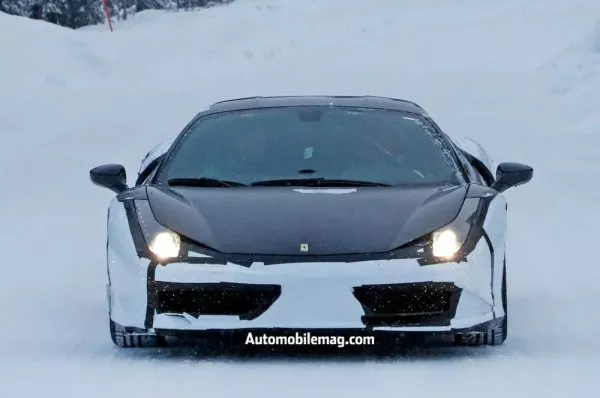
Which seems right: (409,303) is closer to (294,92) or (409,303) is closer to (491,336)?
(491,336)

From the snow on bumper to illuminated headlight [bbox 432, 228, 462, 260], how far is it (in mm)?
73

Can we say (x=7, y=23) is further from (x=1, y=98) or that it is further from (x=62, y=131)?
(x=62, y=131)

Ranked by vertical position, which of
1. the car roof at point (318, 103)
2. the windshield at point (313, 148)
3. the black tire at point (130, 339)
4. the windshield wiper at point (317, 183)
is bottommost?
the black tire at point (130, 339)

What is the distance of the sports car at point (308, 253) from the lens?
6801 millimetres

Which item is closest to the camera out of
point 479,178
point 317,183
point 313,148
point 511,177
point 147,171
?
point 317,183

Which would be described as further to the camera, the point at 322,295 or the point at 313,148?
the point at 313,148

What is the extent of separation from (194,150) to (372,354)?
1718mm

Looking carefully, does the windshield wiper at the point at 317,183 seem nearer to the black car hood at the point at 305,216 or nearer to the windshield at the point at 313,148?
the windshield at the point at 313,148

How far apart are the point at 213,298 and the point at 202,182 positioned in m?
1.20

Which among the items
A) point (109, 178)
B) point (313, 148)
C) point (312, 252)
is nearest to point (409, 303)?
point (312, 252)

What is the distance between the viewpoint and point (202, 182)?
7.94 meters

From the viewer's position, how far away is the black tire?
713cm

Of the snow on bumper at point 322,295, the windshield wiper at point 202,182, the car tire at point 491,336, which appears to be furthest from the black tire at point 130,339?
the car tire at point 491,336

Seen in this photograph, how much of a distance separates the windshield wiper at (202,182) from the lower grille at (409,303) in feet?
4.17
